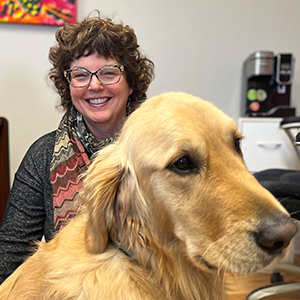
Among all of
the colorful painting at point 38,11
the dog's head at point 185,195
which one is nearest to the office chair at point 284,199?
the dog's head at point 185,195

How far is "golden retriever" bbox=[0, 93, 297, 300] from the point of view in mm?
806

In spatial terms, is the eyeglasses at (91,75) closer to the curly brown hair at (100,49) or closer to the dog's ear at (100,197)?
the curly brown hair at (100,49)

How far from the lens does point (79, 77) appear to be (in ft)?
5.42

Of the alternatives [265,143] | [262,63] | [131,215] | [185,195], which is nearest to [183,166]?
[185,195]

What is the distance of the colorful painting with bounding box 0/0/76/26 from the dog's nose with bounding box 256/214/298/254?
2.98m

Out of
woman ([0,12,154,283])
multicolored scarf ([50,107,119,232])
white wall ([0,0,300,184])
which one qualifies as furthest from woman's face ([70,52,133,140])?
white wall ([0,0,300,184])

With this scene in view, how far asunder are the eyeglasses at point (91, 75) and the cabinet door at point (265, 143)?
170cm

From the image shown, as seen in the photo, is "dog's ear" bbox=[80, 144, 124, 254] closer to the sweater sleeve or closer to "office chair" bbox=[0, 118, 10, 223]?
the sweater sleeve

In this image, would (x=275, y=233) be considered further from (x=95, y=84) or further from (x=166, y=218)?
(x=95, y=84)

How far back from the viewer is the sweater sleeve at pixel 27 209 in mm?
1525

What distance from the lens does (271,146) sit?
9.86 feet

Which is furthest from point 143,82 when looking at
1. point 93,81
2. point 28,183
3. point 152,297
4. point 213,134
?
point 152,297

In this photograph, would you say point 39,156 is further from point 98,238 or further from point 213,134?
point 213,134

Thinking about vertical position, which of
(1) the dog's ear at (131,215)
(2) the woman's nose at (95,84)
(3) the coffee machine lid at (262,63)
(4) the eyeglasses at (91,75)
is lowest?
(1) the dog's ear at (131,215)
